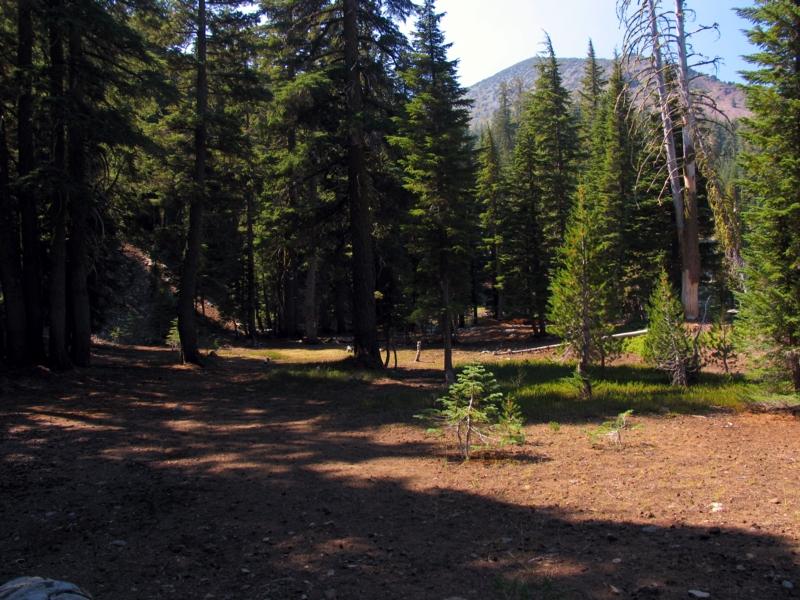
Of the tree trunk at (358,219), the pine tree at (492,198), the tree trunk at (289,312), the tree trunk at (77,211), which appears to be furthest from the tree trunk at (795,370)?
the pine tree at (492,198)

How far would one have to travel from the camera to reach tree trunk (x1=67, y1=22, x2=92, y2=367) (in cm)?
1205

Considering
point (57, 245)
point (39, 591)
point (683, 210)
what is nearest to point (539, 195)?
point (683, 210)

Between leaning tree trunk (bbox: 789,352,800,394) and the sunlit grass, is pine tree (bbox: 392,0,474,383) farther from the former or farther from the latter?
leaning tree trunk (bbox: 789,352,800,394)

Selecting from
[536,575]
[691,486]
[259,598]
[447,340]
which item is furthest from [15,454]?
[447,340]

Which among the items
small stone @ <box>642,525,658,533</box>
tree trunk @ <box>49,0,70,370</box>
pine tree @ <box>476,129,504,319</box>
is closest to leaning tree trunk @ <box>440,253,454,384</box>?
tree trunk @ <box>49,0,70,370</box>

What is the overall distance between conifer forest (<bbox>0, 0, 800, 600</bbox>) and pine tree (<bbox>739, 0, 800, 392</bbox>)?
0.16 ft

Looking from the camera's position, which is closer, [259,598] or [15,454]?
[259,598]

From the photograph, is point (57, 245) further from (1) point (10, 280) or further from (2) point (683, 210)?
(2) point (683, 210)

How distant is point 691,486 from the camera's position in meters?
5.71

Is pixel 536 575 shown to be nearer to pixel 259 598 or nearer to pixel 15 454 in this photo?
pixel 259 598

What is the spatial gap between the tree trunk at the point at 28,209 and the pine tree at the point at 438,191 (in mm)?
9012

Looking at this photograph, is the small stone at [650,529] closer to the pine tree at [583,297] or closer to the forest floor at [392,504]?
the forest floor at [392,504]

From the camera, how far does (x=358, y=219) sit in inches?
623

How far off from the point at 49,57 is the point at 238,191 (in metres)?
6.85
